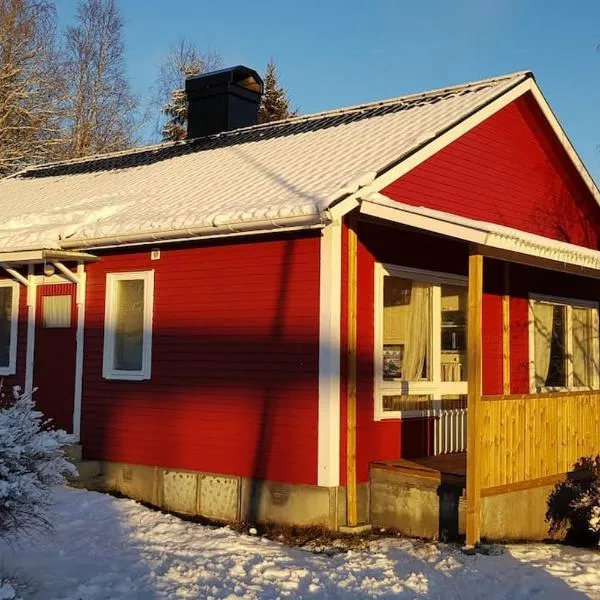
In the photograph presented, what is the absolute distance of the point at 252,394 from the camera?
8.84 m

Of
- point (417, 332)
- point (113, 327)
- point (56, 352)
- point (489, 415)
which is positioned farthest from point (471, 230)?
point (56, 352)

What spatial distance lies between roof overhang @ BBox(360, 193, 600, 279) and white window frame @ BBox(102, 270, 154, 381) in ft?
10.1

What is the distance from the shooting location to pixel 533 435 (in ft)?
28.0

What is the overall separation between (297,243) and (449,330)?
2.84m

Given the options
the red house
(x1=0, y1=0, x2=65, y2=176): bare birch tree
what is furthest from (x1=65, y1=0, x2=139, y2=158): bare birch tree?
the red house

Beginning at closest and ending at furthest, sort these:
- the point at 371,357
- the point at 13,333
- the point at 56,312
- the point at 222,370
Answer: the point at 371,357 < the point at 222,370 < the point at 56,312 < the point at 13,333

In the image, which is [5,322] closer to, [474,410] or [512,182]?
[474,410]

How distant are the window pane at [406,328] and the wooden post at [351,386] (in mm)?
930

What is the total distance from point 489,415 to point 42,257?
5595 mm

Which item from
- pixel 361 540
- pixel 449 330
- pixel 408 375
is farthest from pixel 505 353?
pixel 361 540

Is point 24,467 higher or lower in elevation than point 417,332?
lower

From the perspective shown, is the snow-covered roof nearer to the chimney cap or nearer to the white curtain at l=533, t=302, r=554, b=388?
the chimney cap

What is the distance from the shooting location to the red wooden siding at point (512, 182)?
33.4ft

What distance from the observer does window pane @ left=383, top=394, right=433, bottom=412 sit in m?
9.27
